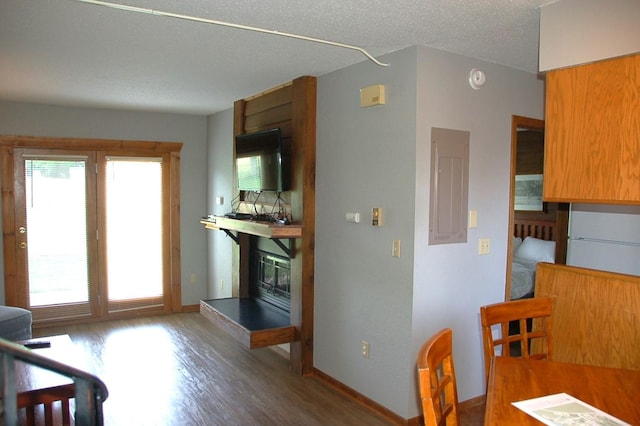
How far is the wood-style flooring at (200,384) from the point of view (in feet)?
10.5

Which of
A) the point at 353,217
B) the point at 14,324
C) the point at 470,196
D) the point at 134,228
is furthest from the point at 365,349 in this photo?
the point at 134,228

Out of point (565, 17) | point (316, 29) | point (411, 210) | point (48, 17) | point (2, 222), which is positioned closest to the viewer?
point (565, 17)

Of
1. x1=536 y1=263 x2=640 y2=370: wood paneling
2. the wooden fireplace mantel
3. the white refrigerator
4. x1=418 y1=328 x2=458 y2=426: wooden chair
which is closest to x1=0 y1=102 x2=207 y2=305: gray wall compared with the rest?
the wooden fireplace mantel

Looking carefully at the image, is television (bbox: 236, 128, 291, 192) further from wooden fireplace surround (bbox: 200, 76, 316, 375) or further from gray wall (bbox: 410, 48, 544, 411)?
gray wall (bbox: 410, 48, 544, 411)

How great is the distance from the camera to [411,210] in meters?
2.97

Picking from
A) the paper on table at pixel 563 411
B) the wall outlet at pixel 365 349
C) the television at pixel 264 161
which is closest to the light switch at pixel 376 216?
the wall outlet at pixel 365 349

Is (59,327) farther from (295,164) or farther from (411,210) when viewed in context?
(411,210)

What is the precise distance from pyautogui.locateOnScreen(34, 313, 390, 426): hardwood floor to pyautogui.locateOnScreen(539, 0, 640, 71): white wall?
7.84 feet

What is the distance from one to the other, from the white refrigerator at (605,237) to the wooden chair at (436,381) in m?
2.31

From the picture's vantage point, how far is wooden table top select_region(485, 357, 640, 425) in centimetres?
150

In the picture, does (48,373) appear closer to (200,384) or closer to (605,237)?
(200,384)

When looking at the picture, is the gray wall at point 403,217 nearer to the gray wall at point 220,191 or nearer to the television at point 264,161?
the television at point 264,161

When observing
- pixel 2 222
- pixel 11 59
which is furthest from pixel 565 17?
pixel 2 222

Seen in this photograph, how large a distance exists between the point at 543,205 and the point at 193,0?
16.5ft
